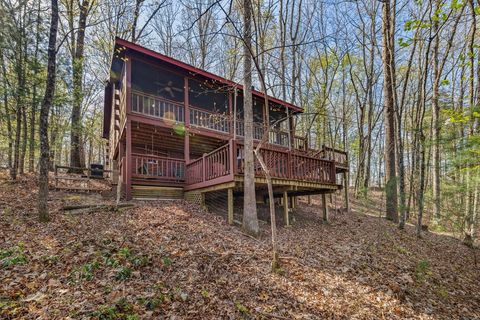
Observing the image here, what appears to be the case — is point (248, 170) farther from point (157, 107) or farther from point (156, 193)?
point (157, 107)

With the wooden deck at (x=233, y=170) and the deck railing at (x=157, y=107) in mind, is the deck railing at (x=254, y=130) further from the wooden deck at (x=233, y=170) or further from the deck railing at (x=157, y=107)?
the wooden deck at (x=233, y=170)

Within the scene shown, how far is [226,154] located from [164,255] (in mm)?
3864

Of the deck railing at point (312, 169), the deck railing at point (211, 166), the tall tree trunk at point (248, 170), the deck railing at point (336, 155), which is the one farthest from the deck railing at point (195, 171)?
the deck railing at point (336, 155)

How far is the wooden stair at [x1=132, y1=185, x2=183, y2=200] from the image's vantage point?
31.9ft

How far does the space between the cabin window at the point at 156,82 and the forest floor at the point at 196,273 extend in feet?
23.0

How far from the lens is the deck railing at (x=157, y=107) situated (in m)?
10.2

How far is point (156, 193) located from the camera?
33.1 feet

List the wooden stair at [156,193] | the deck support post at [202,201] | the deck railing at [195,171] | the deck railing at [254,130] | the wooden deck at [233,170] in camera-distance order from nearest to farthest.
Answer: the wooden deck at [233,170], the deck support post at [202,201], the deck railing at [195,171], the wooden stair at [156,193], the deck railing at [254,130]

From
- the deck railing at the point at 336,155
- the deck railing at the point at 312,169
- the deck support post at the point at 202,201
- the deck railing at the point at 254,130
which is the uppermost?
the deck railing at the point at 254,130

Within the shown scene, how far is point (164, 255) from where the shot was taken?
4891 millimetres

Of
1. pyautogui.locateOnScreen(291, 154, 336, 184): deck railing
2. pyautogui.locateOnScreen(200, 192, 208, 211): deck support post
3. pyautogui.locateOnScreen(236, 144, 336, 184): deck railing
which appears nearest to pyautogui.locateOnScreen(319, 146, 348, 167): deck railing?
pyautogui.locateOnScreen(291, 154, 336, 184): deck railing

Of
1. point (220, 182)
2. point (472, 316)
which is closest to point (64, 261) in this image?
point (220, 182)

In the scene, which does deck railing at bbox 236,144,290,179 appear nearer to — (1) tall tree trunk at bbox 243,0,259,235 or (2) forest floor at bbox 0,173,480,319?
(1) tall tree trunk at bbox 243,0,259,235

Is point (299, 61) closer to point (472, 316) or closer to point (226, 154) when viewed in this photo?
point (226, 154)
